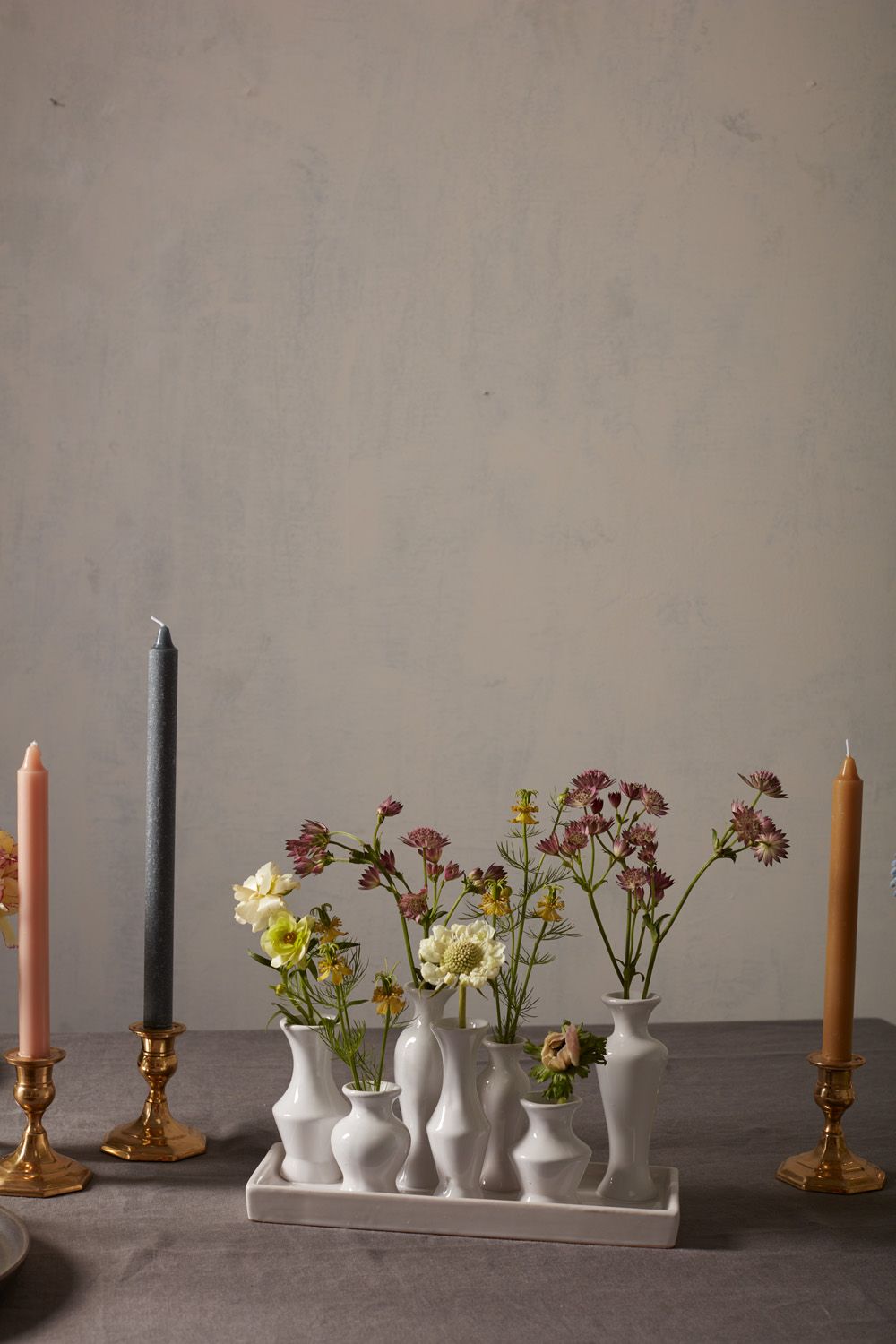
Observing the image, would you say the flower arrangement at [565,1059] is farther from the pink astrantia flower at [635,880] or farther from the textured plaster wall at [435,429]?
the textured plaster wall at [435,429]

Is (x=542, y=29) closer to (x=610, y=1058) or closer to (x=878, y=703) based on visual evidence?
(x=878, y=703)

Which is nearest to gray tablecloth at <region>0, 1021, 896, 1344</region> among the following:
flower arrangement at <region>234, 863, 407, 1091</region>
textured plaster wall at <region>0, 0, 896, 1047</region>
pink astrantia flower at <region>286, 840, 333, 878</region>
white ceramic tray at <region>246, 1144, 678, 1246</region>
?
white ceramic tray at <region>246, 1144, 678, 1246</region>

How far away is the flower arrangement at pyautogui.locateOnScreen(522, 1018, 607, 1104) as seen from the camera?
30.2 inches

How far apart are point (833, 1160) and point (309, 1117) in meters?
0.35

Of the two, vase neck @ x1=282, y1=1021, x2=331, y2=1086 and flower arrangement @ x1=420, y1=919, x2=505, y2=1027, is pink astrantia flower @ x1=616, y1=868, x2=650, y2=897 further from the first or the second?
vase neck @ x1=282, y1=1021, x2=331, y2=1086

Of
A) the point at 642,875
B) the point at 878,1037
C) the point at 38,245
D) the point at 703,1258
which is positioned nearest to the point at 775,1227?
the point at 703,1258

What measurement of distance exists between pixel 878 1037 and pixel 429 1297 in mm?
675

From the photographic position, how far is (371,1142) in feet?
2.60

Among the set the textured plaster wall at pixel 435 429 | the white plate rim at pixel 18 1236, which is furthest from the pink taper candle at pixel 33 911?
the textured plaster wall at pixel 435 429

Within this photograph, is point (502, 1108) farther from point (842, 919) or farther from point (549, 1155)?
point (842, 919)

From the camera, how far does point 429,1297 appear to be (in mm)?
710

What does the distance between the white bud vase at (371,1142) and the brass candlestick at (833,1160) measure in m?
0.27

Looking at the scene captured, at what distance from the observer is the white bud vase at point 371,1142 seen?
0.79 m

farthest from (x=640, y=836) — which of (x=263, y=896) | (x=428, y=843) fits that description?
(x=263, y=896)
